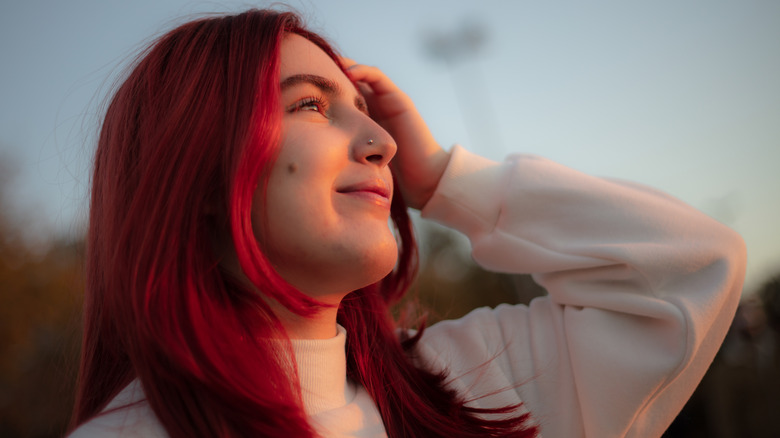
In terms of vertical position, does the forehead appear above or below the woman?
above

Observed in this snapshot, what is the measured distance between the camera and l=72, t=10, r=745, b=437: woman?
141 centimetres

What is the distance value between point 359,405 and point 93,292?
942 mm

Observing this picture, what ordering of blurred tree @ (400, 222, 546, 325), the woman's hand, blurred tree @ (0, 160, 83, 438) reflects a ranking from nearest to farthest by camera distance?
the woman's hand, blurred tree @ (0, 160, 83, 438), blurred tree @ (400, 222, 546, 325)

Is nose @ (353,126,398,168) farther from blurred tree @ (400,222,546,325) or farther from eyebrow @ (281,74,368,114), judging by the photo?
blurred tree @ (400,222,546,325)

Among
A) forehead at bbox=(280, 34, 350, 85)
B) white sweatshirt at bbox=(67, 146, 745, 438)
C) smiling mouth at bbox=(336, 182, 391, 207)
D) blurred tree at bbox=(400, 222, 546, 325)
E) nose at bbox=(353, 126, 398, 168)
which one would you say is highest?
forehead at bbox=(280, 34, 350, 85)

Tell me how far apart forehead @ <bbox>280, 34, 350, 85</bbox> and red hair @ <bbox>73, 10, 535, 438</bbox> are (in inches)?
1.8

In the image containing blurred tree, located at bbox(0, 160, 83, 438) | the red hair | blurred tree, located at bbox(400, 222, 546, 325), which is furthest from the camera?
blurred tree, located at bbox(400, 222, 546, 325)

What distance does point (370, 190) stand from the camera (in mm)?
1601

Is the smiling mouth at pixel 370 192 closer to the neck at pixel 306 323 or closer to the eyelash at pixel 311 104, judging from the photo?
the eyelash at pixel 311 104

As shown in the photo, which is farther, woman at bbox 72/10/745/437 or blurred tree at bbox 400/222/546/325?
blurred tree at bbox 400/222/546/325

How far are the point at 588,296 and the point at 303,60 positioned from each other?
4.27ft

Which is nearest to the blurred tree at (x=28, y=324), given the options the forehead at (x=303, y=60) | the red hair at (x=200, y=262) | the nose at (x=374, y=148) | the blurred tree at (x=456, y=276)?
the red hair at (x=200, y=262)

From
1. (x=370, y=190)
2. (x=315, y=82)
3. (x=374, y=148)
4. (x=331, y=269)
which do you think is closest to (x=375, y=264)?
(x=331, y=269)

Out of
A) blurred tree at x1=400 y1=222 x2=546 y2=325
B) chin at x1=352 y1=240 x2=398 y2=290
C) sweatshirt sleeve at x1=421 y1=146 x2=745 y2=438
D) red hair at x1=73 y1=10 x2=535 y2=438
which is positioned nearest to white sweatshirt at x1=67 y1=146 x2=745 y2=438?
sweatshirt sleeve at x1=421 y1=146 x2=745 y2=438
